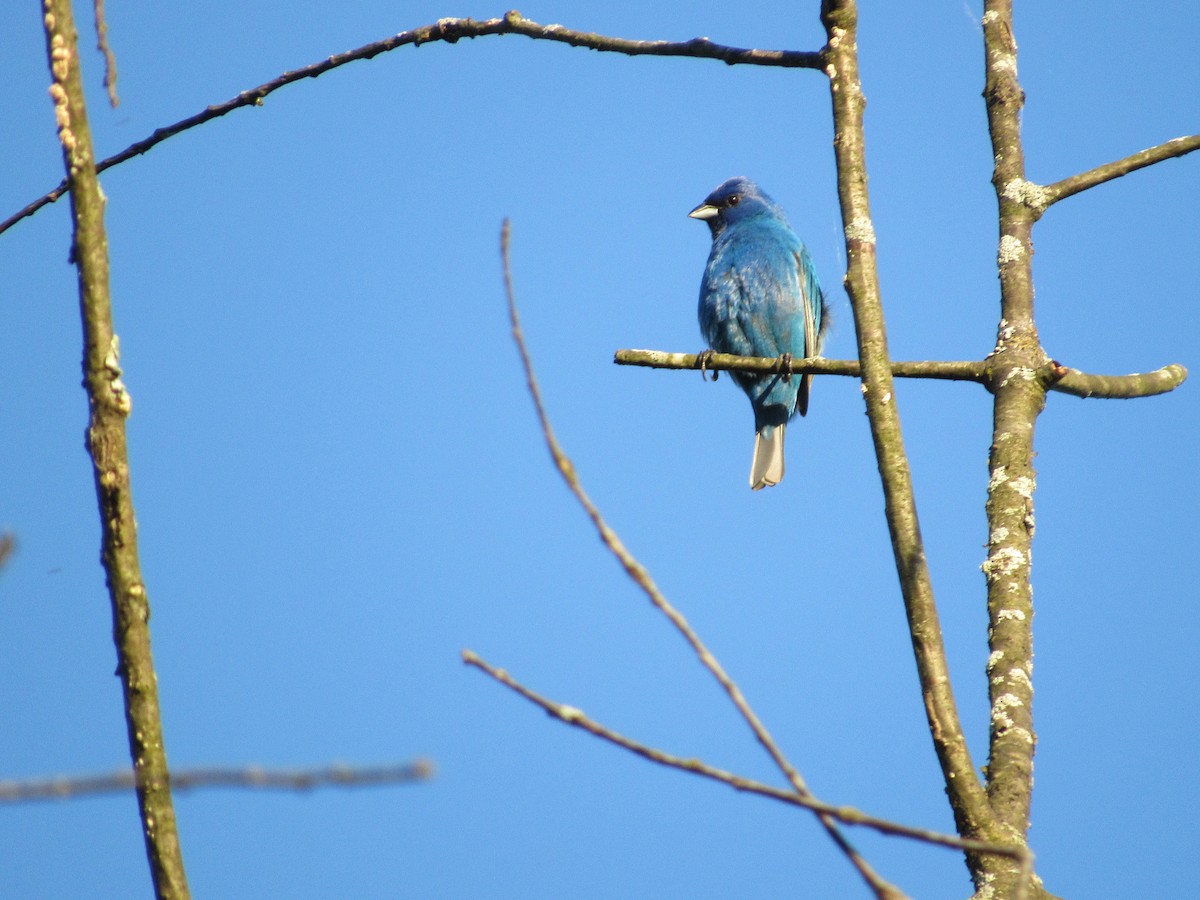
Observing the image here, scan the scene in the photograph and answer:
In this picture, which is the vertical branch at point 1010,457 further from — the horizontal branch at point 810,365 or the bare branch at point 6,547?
the bare branch at point 6,547

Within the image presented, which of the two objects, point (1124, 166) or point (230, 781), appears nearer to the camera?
point (230, 781)

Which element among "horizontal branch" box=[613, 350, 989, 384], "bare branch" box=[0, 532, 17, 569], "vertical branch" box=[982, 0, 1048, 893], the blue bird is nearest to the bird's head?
the blue bird

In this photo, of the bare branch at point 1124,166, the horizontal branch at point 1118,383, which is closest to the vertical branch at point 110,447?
the horizontal branch at point 1118,383

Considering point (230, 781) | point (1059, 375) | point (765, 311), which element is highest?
point (765, 311)

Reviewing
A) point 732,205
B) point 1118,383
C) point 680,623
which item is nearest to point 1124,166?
point 1118,383

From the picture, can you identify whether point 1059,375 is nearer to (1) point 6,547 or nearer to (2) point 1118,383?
(2) point 1118,383
